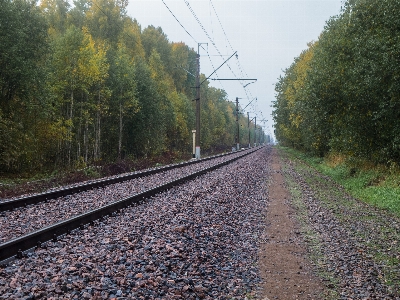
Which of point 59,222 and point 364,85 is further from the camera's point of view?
point 364,85

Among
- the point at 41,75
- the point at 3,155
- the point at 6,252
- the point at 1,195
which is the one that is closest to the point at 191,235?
the point at 6,252

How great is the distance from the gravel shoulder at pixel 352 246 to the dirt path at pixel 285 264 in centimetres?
19

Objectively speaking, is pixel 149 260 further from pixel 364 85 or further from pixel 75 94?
pixel 75 94

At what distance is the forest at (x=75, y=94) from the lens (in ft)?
72.4

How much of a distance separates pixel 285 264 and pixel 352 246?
1.87 metres

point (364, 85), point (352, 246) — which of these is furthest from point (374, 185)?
point (352, 246)

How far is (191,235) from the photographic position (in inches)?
291

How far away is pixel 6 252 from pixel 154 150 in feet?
125

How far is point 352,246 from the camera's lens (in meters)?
7.69

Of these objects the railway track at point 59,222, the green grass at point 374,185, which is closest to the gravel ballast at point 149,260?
the railway track at point 59,222

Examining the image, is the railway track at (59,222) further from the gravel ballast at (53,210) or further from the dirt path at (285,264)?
the dirt path at (285,264)

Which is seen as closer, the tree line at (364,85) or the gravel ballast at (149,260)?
the gravel ballast at (149,260)

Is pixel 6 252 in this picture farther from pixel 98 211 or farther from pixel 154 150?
pixel 154 150

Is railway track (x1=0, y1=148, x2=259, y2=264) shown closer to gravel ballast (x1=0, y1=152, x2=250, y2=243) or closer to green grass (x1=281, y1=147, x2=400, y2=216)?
gravel ballast (x1=0, y1=152, x2=250, y2=243)
